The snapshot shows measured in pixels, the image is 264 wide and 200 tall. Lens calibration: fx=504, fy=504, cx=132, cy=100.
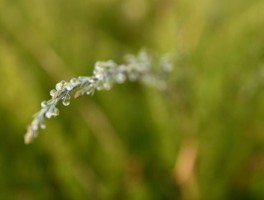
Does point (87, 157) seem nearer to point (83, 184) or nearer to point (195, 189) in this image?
point (83, 184)

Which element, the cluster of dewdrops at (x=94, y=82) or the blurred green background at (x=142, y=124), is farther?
the blurred green background at (x=142, y=124)

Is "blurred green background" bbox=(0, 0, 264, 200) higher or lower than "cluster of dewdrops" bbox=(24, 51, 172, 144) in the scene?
higher

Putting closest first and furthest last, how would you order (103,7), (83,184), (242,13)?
(83,184) → (242,13) → (103,7)

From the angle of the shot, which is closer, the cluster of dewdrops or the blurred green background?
the cluster of dewdrops

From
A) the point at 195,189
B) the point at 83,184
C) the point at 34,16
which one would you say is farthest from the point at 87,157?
the point at 34,16

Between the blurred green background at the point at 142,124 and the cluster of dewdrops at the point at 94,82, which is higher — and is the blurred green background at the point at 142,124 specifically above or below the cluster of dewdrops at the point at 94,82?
above
